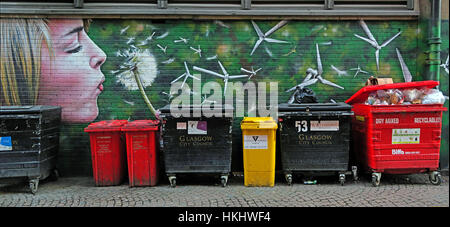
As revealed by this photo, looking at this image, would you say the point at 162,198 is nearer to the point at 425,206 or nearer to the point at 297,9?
the point at 425,206

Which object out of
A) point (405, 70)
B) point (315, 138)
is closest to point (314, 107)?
point (315, 138)

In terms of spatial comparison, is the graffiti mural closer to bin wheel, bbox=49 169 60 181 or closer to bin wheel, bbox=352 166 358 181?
bin wheel, bbox=49 169 60 181

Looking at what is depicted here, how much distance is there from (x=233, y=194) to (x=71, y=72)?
3.92m

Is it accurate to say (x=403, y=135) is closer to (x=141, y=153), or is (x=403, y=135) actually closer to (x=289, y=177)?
(x=289, y=177)

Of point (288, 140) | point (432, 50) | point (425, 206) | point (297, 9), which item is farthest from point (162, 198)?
point (432, 50)

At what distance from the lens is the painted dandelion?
6.33m

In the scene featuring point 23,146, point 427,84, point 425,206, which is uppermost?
point 427,84

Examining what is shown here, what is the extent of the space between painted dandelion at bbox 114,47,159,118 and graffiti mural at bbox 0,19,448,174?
0.02m

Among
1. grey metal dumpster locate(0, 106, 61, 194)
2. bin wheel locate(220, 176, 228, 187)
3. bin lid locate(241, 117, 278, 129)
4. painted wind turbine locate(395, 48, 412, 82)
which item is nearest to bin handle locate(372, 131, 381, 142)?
bin lid locate(241, 117, 278, 129)

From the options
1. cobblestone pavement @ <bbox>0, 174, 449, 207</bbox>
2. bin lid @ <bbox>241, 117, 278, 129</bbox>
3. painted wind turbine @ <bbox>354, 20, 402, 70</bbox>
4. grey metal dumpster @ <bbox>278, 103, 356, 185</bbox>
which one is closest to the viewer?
cobblestone pavement @ <bbox>0, 174, 449, 207</bbox>

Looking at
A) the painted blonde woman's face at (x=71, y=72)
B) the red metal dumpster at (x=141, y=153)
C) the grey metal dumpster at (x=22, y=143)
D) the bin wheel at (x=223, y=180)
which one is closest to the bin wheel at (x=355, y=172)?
the bin wheel at (x=223, y=180)

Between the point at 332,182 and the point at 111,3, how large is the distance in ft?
17.5

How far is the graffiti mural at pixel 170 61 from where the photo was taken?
6223 millimetres

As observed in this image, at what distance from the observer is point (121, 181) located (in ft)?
18.2
